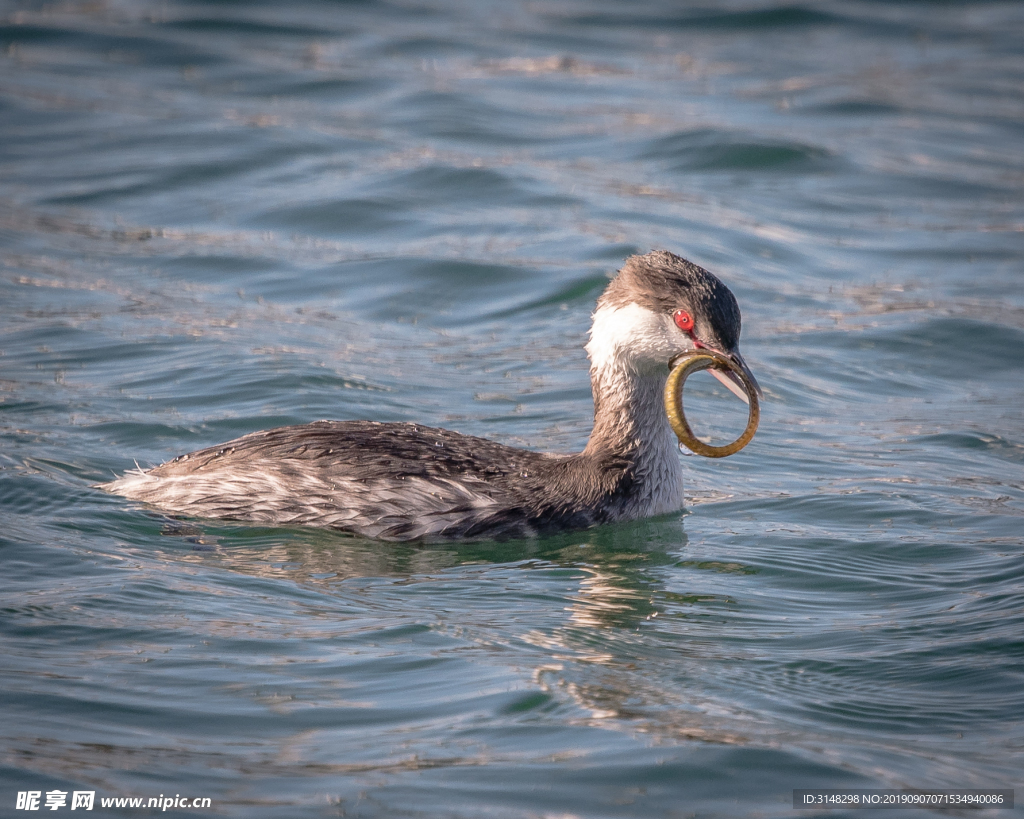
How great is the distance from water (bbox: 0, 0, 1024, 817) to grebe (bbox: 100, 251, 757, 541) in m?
0.18

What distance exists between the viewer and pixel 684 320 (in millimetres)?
8258

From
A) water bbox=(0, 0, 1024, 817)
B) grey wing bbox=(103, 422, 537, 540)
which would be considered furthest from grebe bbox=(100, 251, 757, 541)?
water bbox=(0, 0, 1024, 817)

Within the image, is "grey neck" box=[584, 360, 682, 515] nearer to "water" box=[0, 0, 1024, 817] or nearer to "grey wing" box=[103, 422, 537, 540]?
"water" box=[0, 0, 1024, 817]

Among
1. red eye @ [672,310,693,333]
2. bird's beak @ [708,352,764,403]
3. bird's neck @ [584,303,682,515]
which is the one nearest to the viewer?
bird's beak @ [708,352,764,403]

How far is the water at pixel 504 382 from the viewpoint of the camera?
6168 millimetres

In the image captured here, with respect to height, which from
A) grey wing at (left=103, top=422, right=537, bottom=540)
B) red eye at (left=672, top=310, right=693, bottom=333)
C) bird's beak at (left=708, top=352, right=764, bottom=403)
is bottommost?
grey wing at (left=103, top=422, right=537, bottom=540)

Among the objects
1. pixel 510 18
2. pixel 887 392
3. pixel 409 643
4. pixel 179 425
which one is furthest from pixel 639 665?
pixel 510 18

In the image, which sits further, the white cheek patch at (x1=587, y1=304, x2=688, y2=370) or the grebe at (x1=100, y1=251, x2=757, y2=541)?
the white cheek patch at (x1=587, y1=304, x2=688, y2=370)

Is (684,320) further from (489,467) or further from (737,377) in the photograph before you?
(489,467)

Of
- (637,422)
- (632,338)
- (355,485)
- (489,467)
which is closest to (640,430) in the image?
(637,422)

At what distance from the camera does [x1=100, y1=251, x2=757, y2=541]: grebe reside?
26.9ft

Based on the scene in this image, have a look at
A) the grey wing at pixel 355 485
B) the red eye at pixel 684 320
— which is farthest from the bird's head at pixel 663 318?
the grey wing at pixel 355 485

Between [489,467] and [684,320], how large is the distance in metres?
1.47

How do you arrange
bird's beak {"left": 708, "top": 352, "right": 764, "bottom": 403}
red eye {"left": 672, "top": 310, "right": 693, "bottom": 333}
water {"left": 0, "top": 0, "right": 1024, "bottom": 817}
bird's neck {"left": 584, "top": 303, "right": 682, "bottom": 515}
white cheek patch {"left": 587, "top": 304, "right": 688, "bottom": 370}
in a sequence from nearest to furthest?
water {"left": 0, "top": 0, "right": 1024, "bottom": 817} → bird's beak {"left": 708, "top": 352, "right": 764, "bottom": 403} → red eye {"left": 672, "top": 310, "right": 693, "bottom": 333} → white cheek patch {"left": 587, "top": 304, "right": 688, "bottom": 370} → bird's neck {"left": 584, "top": 303, "right": 682, "bottom": 515}
